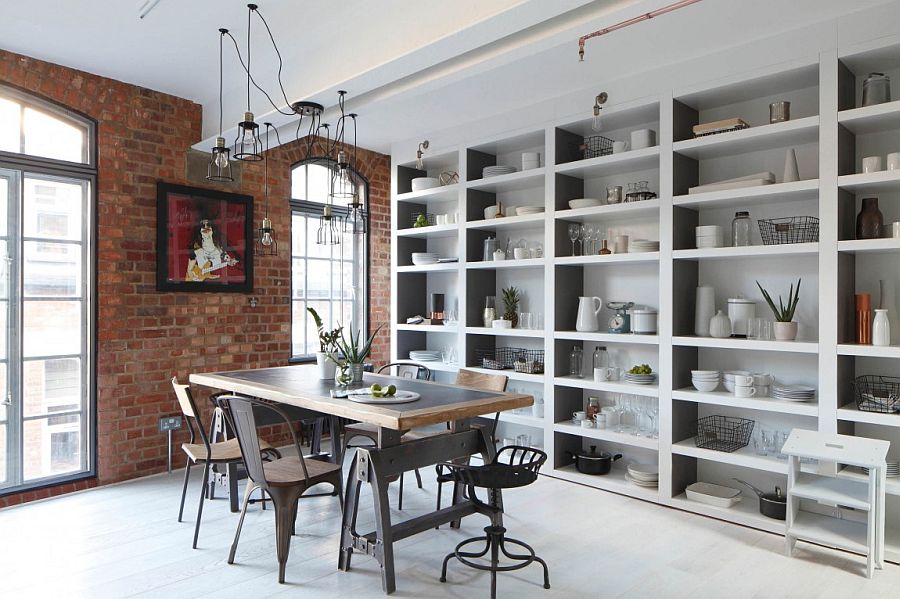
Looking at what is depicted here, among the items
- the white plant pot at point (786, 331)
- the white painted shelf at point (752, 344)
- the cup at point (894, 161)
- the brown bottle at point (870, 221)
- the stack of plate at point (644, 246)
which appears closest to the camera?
the cup at point (894, 161)

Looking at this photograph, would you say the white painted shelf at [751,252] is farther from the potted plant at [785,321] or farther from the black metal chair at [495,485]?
the black metal chair at [495,485]

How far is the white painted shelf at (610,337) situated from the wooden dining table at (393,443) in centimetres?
124

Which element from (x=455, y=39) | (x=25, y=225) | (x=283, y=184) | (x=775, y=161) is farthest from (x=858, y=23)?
(x=25, y=225)

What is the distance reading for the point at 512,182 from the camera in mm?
5137

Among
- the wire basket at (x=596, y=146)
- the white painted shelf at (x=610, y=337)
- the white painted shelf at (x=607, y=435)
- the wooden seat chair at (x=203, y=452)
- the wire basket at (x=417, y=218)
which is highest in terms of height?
the wire basket at (x=596, y=146)

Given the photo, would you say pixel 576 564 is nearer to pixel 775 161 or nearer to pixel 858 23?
pixel 775 161

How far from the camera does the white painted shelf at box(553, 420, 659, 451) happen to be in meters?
4.11

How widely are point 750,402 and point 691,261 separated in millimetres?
1036

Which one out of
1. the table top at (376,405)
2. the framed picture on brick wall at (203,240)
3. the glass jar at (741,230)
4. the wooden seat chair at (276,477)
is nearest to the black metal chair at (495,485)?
the table top at (376,405)

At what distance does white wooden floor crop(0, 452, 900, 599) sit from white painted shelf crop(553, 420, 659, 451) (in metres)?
0.39

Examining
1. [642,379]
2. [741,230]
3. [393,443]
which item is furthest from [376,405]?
[741,230]

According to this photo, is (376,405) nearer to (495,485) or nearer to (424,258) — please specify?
(495,485)

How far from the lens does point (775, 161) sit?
3934 millimetres

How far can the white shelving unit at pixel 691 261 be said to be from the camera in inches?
134
